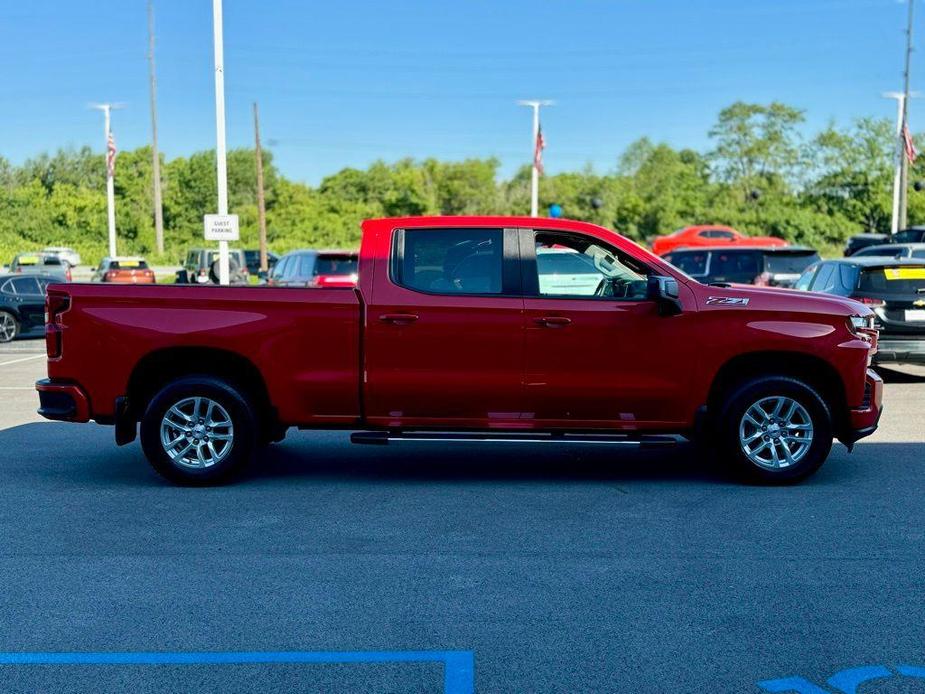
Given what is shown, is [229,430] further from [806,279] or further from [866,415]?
[806,279]

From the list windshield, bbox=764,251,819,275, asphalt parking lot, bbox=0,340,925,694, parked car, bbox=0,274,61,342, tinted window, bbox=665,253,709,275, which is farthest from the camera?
tinted window, bbox=665,253,709,275

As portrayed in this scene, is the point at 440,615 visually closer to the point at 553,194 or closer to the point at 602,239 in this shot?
the point at 602,239

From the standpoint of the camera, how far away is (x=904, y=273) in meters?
13.6

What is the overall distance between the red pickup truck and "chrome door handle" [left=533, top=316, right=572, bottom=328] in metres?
0.03

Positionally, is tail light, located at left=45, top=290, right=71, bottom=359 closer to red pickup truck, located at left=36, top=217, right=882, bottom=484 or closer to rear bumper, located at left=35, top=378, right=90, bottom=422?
red pickup truck, located at left=36, top=217, right=882, bottom=484

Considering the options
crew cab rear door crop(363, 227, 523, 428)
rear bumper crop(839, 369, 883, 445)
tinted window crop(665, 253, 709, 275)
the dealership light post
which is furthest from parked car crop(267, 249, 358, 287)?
rear bumper crop(839, 369, 883, 445)

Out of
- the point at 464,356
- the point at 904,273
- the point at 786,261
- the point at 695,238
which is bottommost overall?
the point at 464,356

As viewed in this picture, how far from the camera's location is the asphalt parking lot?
4.46 m

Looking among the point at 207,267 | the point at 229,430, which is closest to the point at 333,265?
the point at 229,430

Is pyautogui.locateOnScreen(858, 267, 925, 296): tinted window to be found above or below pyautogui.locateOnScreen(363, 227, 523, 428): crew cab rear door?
above

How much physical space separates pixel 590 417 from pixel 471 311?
1157 mm

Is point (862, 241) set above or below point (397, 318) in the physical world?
above

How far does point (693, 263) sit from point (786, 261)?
217 cm

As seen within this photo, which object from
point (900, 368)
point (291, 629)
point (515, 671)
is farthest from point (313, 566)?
point (900, 368)
